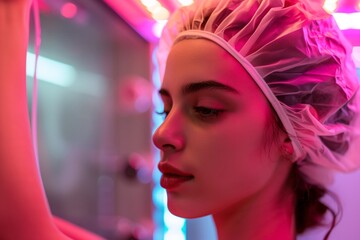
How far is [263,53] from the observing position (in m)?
0.78

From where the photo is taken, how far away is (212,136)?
77 centimetres

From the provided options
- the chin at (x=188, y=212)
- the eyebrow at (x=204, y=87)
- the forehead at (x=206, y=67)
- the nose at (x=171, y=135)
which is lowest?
the chin at (x=188, y=212)

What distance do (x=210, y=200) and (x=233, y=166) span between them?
0.07m

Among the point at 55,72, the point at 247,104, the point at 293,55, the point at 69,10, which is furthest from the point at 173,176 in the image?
the point at 69,10

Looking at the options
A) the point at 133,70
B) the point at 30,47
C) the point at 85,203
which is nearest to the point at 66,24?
the point at 30,47

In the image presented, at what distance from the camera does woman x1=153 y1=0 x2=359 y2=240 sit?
774 mm

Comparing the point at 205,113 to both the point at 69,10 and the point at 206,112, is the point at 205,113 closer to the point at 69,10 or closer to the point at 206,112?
the point at 206,112

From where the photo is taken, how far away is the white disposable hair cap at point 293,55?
2.57 feet

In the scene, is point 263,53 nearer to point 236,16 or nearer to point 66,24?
point 236,16

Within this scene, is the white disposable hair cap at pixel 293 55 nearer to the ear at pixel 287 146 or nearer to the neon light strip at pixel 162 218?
the ear at pixel 287 146

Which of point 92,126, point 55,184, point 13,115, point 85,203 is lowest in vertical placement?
point 85,203

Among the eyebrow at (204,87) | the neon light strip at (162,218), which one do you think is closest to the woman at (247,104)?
the eyebrow at (204,87)

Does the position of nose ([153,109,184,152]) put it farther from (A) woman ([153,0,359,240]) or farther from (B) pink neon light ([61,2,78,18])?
(B) pink neon light ([61,2,78,18])

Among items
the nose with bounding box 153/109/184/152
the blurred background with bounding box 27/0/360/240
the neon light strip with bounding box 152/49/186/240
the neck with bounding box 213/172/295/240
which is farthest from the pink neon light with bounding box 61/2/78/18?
the neck with bounding box 213/172/295/240
